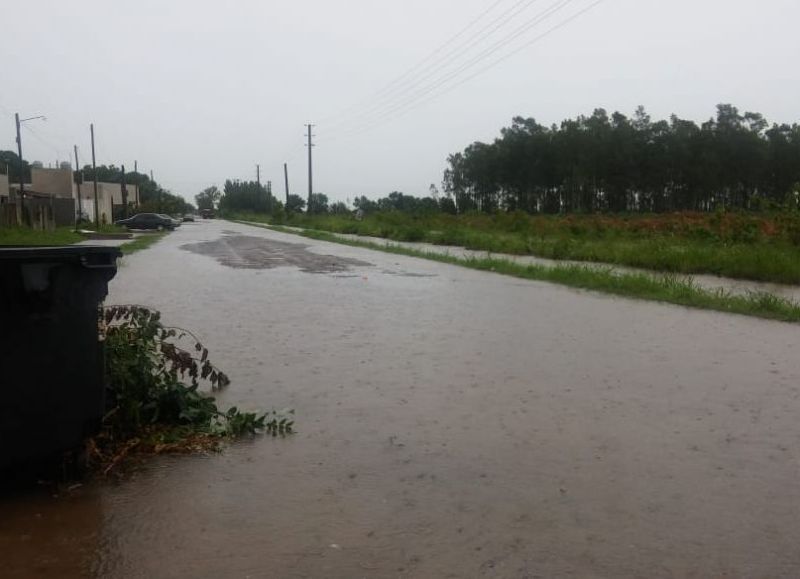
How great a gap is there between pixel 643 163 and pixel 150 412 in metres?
71.9

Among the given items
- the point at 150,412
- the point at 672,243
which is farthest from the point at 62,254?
the point at 672,243

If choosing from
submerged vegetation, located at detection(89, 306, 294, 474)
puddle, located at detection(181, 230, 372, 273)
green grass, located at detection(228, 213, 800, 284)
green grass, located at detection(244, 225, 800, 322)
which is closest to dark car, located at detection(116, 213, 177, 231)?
green grass, located at detection(228, 213, 800, 284)

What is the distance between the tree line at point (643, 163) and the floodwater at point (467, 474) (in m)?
57.8

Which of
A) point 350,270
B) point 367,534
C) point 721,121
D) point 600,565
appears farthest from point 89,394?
point 721,121

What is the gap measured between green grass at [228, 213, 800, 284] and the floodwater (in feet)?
30.5

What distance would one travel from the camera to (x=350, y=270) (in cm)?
1777

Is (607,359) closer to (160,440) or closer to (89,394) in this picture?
(160,440)

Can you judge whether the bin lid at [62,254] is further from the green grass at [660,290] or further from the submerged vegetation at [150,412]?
the green grass at [660,290]

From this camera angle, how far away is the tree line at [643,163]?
6906cm

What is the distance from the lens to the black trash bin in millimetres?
3516

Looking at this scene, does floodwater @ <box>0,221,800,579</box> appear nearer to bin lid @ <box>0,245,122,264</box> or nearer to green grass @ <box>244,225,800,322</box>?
bin lid @ <box>0,245,122,264</box>

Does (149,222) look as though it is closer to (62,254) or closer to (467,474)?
(62,254)

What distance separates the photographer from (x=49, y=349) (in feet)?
11.9

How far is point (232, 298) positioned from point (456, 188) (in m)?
83.2
